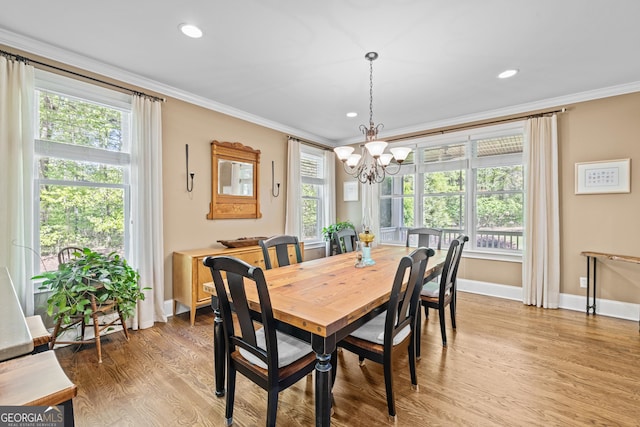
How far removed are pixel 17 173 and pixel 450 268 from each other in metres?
3.95

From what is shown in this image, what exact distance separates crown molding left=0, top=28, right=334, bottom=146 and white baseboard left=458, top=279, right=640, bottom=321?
4197mm

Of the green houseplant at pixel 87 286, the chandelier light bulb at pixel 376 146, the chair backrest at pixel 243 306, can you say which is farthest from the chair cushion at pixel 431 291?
the green houseplant at pixel 87 286

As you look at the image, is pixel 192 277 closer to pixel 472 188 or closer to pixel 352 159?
pixel 352 159

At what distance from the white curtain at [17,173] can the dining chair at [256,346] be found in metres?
2.04

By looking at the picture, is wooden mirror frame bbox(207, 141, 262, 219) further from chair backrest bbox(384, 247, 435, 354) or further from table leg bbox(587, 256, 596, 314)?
table leg bbox(587, 256, 596, 314)

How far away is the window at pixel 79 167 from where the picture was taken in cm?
265

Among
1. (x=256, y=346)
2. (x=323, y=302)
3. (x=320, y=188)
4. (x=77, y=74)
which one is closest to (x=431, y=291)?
(x=323, y=302)

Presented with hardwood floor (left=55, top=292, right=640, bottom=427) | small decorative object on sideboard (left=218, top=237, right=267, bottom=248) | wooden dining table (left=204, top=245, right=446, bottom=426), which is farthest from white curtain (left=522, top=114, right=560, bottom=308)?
small decorative object on sideboard (left=218, top=237, right=267, bottom=248)

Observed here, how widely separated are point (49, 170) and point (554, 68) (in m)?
5.11

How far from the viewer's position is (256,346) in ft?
5.14

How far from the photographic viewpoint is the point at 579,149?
3.65 metres

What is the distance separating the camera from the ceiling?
2.06m

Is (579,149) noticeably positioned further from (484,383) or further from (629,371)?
(484,383)

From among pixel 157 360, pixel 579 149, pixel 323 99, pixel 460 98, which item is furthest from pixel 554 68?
pixel 157 360
